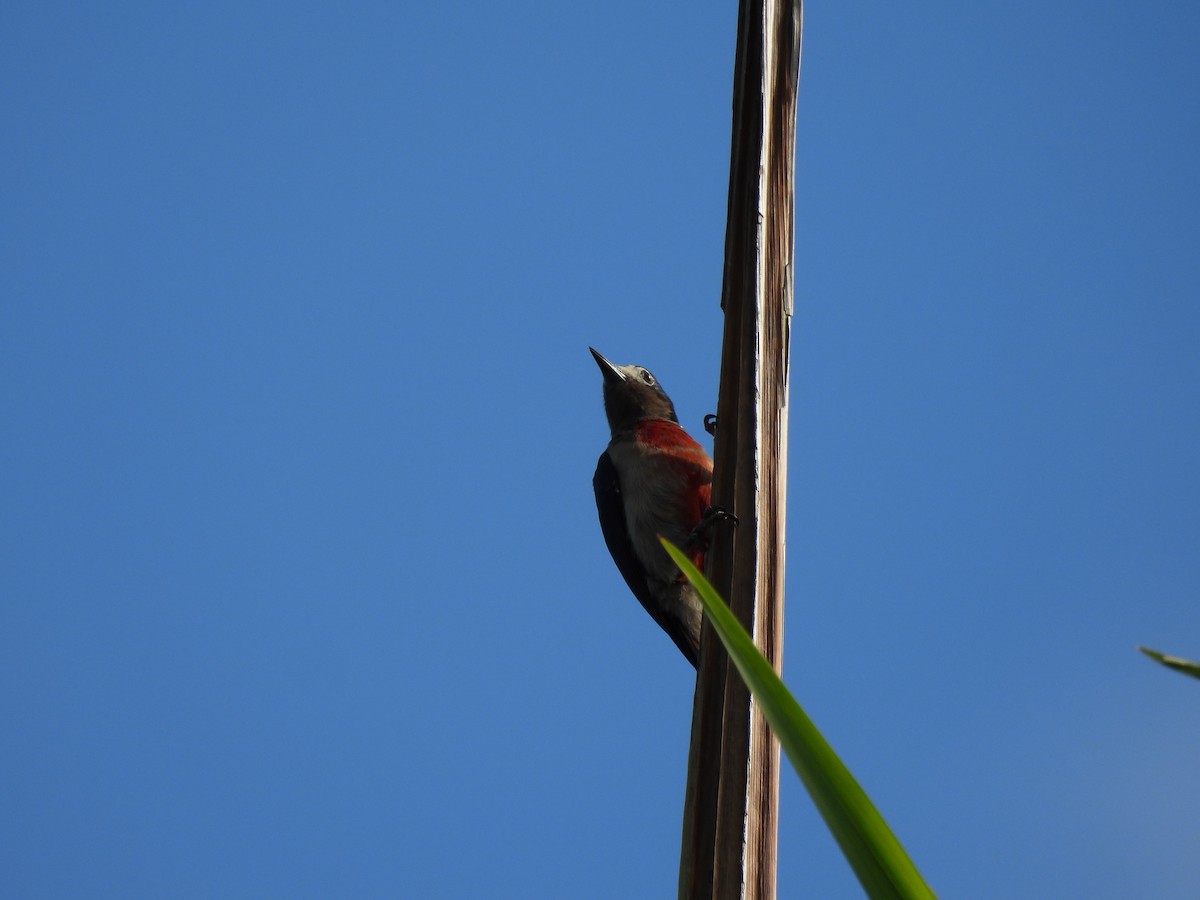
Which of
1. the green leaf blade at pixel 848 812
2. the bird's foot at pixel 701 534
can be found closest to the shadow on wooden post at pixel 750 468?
the bird's foot at pixel 701 534

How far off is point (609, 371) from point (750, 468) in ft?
16.8

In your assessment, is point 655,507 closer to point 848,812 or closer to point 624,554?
point 624,554

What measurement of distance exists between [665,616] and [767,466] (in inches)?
151

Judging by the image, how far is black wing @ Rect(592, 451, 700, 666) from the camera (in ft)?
17.9

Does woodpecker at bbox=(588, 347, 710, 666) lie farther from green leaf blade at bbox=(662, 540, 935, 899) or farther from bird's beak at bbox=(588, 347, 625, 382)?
green leaf blade at bbox=(662, 540, 935, 899)

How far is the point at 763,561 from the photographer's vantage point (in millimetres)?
1629

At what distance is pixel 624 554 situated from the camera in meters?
5.64

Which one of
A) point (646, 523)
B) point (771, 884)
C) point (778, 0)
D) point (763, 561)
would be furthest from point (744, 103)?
point (646, 523)

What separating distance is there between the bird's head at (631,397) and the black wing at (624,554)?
0.58m

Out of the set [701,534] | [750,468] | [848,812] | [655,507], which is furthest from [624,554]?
[848,812]

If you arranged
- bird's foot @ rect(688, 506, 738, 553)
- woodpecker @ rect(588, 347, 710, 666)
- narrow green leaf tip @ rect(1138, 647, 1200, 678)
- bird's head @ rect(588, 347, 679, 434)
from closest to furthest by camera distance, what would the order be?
narrow green leaf tip @ rect(1138, 647, 1200, 678), bird's foot @ rect(688, 506, 738, 553), woodpecker @ rect(588, 347, 710, 666), bird's head @ rect(588, 347, 679, 434)

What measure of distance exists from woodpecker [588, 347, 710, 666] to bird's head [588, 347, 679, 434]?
0.23m

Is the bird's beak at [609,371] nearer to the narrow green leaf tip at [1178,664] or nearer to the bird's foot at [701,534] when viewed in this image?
the bird's foot at [701,534]

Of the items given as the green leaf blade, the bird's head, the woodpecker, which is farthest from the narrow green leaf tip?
the bird's head
